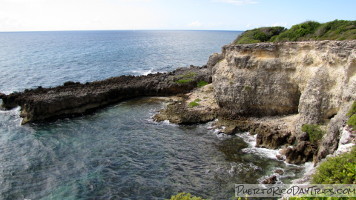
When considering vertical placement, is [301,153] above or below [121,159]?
above

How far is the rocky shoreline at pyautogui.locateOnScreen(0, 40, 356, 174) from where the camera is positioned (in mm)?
27766

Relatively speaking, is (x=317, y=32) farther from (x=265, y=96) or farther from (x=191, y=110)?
(x=191, y=110)

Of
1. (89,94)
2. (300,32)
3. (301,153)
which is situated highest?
(300,32)

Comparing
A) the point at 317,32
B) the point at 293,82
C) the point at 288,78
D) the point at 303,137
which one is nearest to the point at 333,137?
the point at 303,137

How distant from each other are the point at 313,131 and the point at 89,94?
1390 inches

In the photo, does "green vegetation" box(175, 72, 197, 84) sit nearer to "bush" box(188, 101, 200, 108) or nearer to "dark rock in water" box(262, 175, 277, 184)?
"bush" box(188, 101, 200, 108)

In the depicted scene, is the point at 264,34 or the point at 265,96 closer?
the point at 265,96

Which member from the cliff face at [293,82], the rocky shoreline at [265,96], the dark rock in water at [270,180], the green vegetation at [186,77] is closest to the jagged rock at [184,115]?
the rocky shoreline at [265,96]

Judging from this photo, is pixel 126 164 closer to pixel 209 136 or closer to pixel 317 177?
pixel 209 136

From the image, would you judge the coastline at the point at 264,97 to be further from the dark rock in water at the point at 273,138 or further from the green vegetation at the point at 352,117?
the green vegetation at the point at 352,117

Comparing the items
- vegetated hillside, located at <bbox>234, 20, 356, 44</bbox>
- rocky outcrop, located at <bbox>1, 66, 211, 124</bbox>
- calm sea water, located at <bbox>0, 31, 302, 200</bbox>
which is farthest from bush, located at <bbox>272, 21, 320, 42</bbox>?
calm sea water, located at <bbox>0, 31, 302, 200</bbox>

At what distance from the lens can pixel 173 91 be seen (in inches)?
2099

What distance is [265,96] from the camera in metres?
36.5

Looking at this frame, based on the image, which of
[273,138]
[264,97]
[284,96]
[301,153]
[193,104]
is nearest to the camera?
[301,153]
